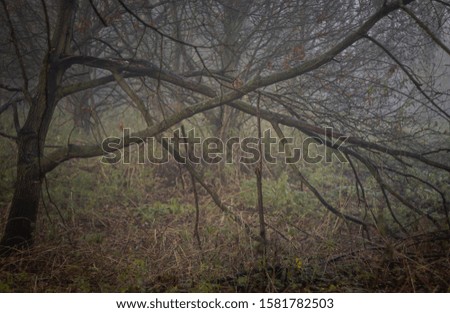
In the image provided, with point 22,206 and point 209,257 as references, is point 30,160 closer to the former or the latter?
point 22,206

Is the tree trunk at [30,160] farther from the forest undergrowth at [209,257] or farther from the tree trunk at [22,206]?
the forest undergrowth at [209,257]

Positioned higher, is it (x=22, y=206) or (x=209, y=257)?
(x=22, y=206)

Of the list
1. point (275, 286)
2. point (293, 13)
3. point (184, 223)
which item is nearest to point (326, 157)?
point (293, 13)

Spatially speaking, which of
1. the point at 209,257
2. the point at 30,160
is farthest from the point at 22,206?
the point at 209,257

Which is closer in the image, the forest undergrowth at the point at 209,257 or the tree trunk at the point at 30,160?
the forest undergrowth at the point at 209,257

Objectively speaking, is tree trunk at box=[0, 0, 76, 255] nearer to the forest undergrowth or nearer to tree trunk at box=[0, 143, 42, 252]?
tree trunk at box=[0, 143, 42, 252]

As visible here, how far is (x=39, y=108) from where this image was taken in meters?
4.01

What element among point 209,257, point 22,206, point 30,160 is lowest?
point 209,257

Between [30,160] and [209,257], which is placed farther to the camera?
[30,160]

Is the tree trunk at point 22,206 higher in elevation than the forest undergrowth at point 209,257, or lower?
higher

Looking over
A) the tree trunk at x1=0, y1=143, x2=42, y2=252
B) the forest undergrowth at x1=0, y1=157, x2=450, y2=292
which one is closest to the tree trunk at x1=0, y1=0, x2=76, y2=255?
the tree trunk at x1=0, y1=143, x2=42, y2=252

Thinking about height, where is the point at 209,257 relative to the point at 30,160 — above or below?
below

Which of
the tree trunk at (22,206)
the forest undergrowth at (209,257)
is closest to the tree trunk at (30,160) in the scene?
the tree trunk at (22,206)

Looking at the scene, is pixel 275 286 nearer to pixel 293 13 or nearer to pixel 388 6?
pixel 388 6
